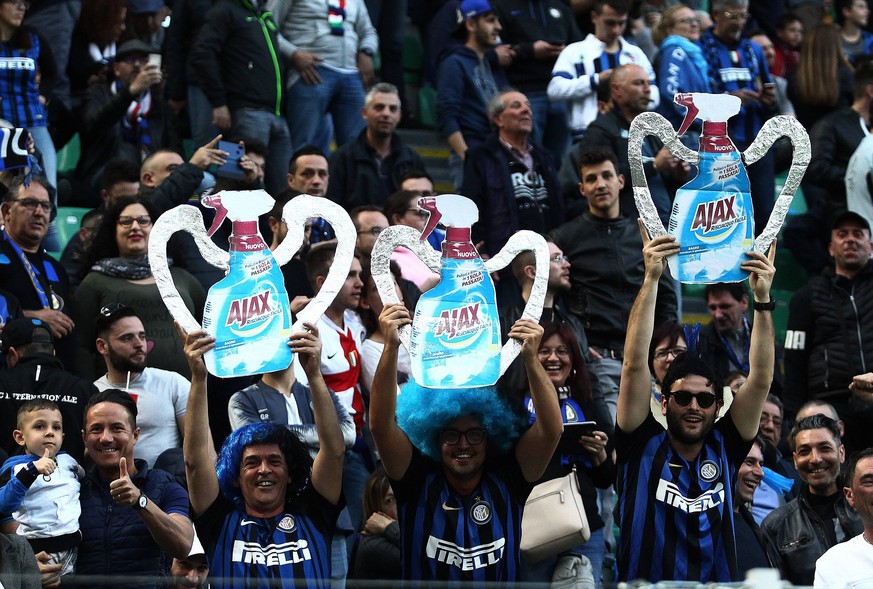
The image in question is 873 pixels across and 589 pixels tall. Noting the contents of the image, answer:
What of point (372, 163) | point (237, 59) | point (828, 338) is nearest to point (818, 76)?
point (828, 338)

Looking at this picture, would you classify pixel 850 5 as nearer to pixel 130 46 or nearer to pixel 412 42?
pixel 412 42

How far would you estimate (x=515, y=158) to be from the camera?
338 inches

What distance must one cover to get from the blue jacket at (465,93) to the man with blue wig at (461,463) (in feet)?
14.8

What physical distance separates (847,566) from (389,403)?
1.67m

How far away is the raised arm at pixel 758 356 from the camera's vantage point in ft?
17.2

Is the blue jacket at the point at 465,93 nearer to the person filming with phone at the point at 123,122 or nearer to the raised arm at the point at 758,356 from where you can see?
the person filming with phone at the point at 123,122

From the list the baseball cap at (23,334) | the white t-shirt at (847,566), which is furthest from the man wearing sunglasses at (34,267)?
the white t-shirt at (847,566)

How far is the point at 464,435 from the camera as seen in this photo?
5.20m

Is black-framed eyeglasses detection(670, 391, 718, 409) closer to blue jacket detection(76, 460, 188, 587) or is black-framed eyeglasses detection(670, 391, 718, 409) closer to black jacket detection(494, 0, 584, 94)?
blue jacket detection(76, 460, 188, 587)

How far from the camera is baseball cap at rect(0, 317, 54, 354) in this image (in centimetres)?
626

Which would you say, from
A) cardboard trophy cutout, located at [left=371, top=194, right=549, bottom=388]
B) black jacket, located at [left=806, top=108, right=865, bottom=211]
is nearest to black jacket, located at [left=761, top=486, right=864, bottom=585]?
cardboard trophy cutout, located at [left=371, top=194, right=549, bottom=388]

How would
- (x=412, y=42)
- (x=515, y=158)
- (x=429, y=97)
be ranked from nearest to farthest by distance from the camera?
1. (x=515, y=158)
2. (x=429, y=97)
3. (x=412, y=42)

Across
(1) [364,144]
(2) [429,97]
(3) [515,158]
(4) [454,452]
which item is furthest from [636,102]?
(4) [454,452]

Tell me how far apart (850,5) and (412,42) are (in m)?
3.36
